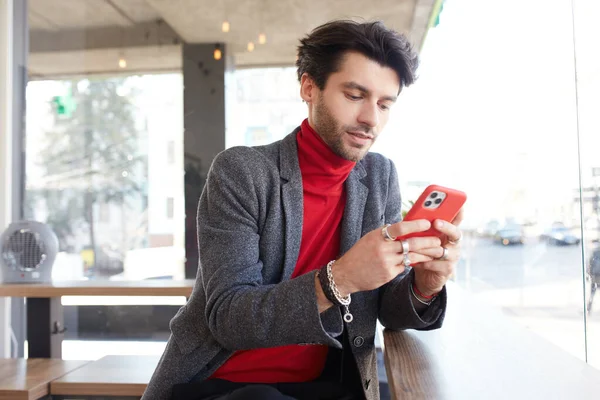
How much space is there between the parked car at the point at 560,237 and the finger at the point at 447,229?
3.47ft

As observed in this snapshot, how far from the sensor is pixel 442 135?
450cm

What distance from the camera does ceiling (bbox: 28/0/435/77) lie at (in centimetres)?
392

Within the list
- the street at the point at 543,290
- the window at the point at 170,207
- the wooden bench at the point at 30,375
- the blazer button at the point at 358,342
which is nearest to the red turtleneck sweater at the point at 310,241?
the blazer button at the point at 358,342

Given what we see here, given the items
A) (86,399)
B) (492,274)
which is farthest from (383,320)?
(492,274)

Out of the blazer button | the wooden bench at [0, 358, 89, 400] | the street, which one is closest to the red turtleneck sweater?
the blazer button

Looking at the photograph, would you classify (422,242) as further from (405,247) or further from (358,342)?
(358,342)

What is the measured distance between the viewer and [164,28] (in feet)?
13.0

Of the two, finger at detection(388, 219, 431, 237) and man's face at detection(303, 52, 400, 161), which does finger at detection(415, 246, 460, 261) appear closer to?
finger at detection(388, 219, 431, 237)

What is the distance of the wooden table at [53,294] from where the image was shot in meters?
2.57

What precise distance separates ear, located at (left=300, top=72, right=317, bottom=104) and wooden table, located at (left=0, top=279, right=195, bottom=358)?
1424 mm

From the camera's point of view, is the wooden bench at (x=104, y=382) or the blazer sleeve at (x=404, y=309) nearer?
the blazer sleeve at (x=404, y=309)

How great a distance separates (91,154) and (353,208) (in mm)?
3013

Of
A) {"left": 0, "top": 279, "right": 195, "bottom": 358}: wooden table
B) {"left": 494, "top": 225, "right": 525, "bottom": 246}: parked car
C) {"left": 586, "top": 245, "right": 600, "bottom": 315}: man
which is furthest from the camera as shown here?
{"left": 494, "top": 225, "right": 525, "bottom": 246}: parked car

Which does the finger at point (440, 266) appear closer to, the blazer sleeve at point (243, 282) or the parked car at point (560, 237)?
the blazer sleeve at point (243, 282)
